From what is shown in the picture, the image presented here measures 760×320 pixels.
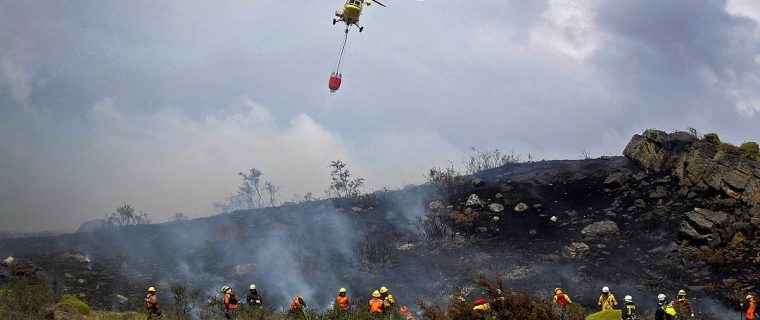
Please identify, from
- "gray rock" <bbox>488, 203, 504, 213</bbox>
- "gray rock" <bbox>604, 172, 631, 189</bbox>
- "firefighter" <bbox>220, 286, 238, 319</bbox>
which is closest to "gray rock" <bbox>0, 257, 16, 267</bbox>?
"firefighter" <bbox>220, 286, 238, 319</bbox>

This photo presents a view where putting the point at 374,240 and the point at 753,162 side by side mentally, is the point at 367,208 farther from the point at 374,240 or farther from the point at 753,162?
the point at 753,162

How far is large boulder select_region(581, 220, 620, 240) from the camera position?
2795cm

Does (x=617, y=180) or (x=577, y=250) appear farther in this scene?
(x=617, y=180)

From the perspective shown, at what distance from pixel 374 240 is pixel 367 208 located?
590 centimetres

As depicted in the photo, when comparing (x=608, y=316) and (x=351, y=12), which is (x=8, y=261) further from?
(x=608, y=316)

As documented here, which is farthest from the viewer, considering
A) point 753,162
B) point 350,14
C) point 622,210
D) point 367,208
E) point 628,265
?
point 367,208

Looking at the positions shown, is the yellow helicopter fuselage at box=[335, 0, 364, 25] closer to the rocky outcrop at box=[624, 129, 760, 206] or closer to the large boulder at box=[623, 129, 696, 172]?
the rocky outcrop at box=[624, 129, 760, 206]

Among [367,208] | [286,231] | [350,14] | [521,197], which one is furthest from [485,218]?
[350,14]

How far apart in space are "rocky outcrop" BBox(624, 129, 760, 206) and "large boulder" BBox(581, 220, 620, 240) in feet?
15.9

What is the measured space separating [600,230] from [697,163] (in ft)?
21.6

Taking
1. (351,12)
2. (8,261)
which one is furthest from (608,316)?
(8,261)

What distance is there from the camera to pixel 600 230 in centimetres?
2820

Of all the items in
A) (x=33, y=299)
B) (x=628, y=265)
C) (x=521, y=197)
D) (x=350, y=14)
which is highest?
(x=350, y=14)

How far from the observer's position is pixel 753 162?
26.9 m
